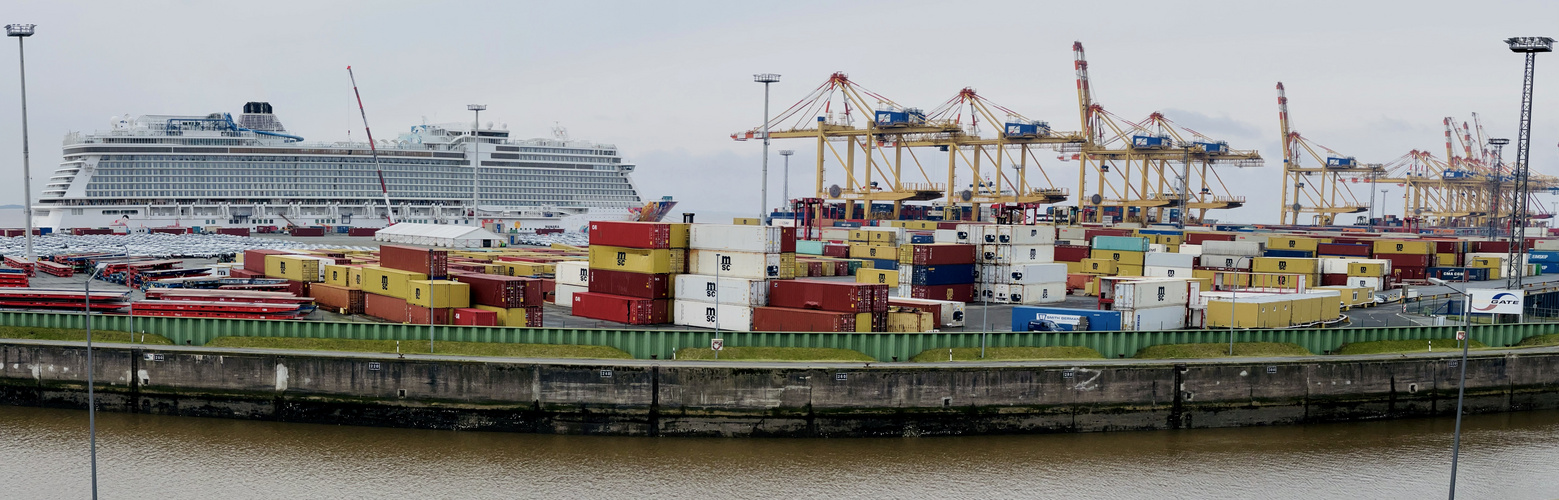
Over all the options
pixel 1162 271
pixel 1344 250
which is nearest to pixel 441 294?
pixel 1162 271

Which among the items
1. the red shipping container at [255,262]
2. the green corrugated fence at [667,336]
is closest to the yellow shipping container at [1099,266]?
the green corrugated fence at [667,336]

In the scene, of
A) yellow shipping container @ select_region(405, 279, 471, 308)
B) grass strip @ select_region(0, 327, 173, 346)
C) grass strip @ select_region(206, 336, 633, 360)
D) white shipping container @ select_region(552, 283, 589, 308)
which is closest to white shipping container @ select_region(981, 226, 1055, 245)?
white shipping container @ select_region(552, 283, 589, 308)

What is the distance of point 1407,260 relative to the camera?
185ft

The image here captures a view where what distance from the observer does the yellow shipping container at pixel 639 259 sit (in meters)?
34.1

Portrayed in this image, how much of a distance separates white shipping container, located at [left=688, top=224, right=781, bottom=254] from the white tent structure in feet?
122

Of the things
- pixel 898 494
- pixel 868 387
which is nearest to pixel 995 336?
pixel 868 387

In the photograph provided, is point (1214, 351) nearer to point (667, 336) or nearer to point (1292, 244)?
point (667, 336)

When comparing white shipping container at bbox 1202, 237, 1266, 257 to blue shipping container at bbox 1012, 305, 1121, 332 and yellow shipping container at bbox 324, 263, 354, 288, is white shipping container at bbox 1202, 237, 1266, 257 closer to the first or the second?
blue shipping container at bbox 1012, 305, 1121, 332

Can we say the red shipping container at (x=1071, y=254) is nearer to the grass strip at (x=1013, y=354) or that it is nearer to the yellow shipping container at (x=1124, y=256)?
the yellow shipping container at (x=1124, y=256)

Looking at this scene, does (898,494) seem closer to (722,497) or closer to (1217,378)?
(722,497)

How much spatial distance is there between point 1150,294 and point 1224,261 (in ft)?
61.6

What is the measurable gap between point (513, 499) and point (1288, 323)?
2578 cm

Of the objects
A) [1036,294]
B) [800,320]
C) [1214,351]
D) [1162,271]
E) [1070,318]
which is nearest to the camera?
[1214,351]

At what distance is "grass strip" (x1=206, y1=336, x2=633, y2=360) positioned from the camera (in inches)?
1125
